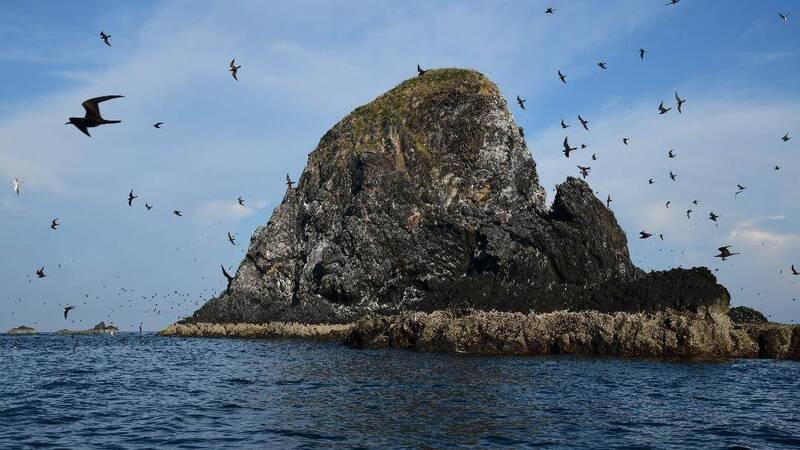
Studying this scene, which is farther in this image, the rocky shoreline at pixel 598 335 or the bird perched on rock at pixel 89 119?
the rocky shoreline at pixel 598 335

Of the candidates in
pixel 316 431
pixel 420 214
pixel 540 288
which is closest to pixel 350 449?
pixel 316 431

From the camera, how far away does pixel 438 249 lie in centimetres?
8712

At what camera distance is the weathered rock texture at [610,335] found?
4419 centimetres

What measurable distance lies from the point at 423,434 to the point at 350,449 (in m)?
2.71

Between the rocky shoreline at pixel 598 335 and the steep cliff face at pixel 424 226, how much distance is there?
1549 centimetres

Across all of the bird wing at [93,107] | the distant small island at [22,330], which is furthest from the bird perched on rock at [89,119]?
the distant small island at [22,330]

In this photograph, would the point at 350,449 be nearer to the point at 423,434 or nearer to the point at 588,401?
the point at 423,434

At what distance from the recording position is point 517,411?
70.4 ft

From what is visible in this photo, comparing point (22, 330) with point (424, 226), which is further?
point (22, 330)

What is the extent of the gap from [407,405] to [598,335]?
26.9 m

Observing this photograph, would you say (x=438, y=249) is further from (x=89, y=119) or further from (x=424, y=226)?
(x=89, y=119)

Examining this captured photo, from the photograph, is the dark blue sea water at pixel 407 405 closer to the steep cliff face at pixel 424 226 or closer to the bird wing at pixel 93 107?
the bird wing at pixel 93 107

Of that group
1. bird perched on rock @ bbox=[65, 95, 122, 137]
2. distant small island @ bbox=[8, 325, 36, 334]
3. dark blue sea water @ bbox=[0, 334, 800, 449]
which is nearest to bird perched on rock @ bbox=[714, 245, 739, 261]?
dark blue sea water @ bbox=[0, 334, 800, 449]

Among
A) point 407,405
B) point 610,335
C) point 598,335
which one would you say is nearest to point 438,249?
point 598,335
